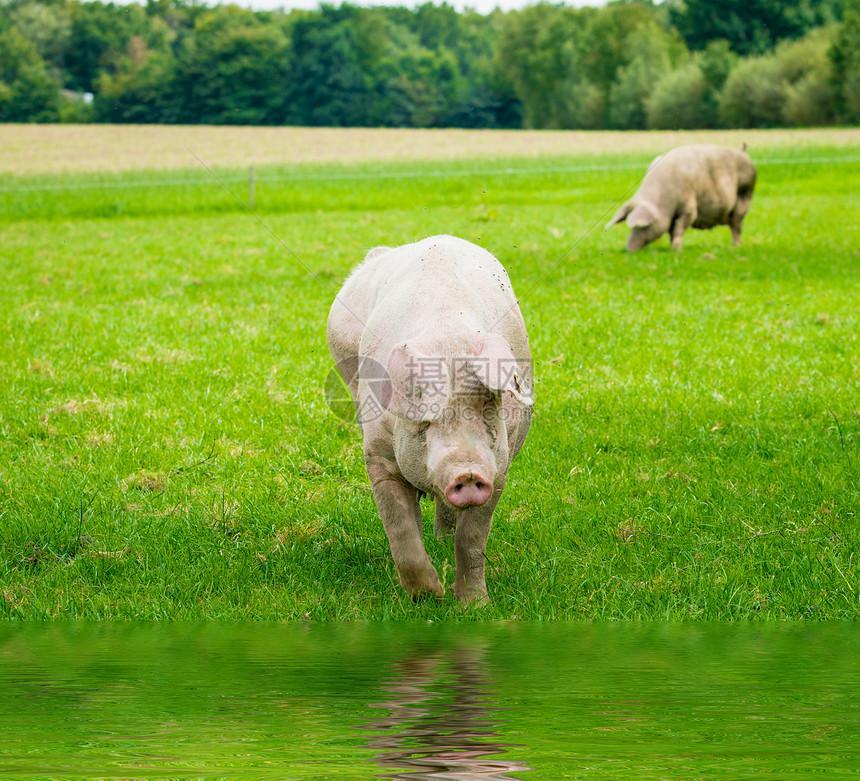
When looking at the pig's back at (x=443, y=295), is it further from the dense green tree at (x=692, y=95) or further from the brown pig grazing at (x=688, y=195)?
the dense green tree at (x=692, y=95)

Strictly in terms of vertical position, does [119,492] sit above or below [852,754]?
below

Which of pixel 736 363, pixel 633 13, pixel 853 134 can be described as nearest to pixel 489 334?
pixel 736 363

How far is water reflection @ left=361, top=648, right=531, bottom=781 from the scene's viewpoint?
2.49 meters

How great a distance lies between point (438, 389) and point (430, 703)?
1.27 meters

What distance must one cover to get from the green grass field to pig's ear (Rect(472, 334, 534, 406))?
3.59 feet

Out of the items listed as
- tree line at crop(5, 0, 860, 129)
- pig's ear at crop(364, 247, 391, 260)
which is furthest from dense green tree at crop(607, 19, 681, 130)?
pig's ear at crop(364, 247, 391, 260)

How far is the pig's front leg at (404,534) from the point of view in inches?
184

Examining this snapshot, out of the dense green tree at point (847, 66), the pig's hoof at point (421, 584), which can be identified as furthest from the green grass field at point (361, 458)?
the dense green tree at point (847, 66)

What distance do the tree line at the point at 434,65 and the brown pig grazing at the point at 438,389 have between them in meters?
39.9

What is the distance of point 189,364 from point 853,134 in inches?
1666

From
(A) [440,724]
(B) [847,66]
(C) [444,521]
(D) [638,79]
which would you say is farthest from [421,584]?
(D) [638,79]

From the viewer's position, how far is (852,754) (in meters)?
2.51

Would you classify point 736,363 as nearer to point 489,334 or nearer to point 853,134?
point 489,334

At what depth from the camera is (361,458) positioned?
7.08 metres
